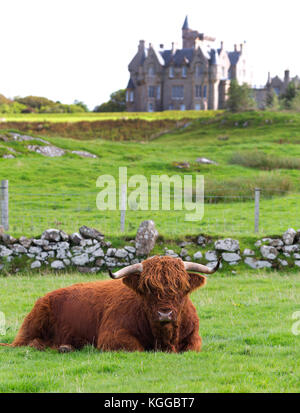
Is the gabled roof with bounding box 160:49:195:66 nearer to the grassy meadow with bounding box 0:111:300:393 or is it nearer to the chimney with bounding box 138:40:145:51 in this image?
the chimney with bounding box 138:40:145:51

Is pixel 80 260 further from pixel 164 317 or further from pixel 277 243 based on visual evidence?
pixel 164 317

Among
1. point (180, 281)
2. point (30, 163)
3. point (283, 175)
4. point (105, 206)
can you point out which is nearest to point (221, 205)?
point (105, 206)

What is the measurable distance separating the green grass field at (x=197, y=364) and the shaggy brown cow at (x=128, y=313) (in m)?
0.32

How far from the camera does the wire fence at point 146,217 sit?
1922cm

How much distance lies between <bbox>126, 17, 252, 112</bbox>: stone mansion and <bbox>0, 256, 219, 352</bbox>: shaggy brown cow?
10220 cm

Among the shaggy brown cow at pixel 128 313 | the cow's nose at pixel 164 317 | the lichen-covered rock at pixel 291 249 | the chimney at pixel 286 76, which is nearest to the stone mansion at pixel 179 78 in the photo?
the chimney at pixel 286 76

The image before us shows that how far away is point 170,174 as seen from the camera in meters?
33.7

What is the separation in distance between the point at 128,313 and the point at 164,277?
0.89m

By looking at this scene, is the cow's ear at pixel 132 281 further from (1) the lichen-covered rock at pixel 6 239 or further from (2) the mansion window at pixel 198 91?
(2) the mansion window at pixel 198 91

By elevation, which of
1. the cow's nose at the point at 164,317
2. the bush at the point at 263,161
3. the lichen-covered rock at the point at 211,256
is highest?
→ the bush at the point at 263,161

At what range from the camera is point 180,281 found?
23.6ft

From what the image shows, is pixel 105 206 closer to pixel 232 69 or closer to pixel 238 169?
pixel 238 169

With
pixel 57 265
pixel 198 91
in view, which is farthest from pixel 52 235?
pixel 198 91
